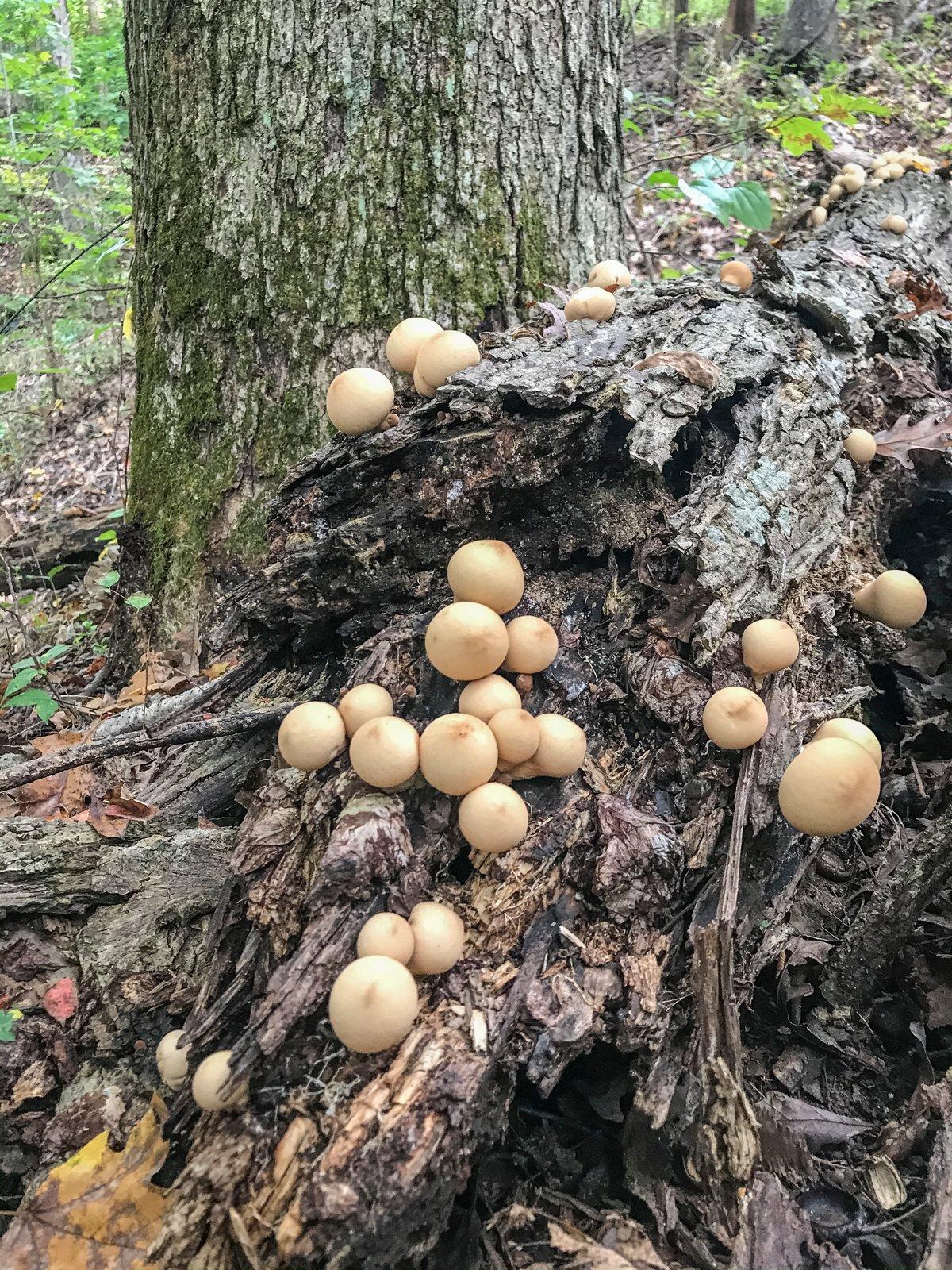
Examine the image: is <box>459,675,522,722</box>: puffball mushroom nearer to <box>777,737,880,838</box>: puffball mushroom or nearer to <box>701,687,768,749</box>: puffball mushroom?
<box>701,687,768,749</box>: puffball mushroom

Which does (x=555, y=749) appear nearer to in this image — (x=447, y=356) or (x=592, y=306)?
(x=447, y=356)

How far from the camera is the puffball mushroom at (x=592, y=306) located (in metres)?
2.87

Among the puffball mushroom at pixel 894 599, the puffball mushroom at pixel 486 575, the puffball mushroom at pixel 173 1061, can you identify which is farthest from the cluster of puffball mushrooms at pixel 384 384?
the puffball mushroom at pixel 173 1061

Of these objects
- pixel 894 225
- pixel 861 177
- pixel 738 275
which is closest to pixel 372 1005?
pixel 738 275

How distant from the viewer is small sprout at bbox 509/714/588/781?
6.72 ft

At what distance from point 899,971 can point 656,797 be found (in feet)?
2.51

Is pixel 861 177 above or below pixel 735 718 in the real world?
above

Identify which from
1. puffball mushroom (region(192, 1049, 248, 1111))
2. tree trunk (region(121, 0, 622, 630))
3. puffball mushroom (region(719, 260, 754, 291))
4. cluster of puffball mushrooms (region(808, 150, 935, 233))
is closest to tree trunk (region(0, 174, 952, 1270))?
puffball mushroom (region(192, 1049, 248, 1111))

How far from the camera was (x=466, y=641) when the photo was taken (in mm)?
2049

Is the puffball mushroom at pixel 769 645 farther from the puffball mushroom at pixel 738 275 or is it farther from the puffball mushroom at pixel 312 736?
the puffball mushroom at pixel 738 275

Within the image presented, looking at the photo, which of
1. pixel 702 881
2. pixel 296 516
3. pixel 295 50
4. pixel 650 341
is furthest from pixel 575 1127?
pixel 295 50

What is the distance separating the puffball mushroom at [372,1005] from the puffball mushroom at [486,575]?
984 mm

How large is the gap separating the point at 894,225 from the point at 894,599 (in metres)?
2.78

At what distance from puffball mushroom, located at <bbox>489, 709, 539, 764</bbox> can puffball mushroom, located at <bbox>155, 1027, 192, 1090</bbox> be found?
40.2 inches
